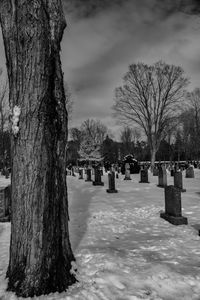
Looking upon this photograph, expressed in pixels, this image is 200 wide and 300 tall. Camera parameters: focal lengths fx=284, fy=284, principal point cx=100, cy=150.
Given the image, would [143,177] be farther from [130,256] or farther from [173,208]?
[130,256]

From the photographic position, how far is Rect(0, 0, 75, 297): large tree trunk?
322cm

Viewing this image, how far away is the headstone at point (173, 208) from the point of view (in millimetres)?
6895

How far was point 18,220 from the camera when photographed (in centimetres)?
330

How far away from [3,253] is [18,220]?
1890 millimetres

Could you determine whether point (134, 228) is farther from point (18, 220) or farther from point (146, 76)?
point (146, 76)

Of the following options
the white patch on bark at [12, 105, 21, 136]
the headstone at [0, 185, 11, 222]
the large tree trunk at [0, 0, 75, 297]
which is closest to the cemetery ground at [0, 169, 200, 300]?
the large tree trunk at [0, 0, 75, 297]

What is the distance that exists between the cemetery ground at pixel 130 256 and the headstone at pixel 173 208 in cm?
18

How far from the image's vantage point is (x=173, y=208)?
23.6 feet

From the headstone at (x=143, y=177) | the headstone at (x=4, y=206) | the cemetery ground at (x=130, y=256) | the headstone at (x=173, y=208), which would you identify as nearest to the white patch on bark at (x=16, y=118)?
the cemetery ground at (x=130, y=256)

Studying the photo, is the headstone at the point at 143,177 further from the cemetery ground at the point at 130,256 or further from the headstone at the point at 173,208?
the headstone at the point at 173,208

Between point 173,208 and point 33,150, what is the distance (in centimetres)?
498

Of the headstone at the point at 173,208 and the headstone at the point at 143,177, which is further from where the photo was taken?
the headstone at the point at 143,177

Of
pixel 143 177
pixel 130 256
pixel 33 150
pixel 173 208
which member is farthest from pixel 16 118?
pixel 143 177

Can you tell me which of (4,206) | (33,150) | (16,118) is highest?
(16,118)
